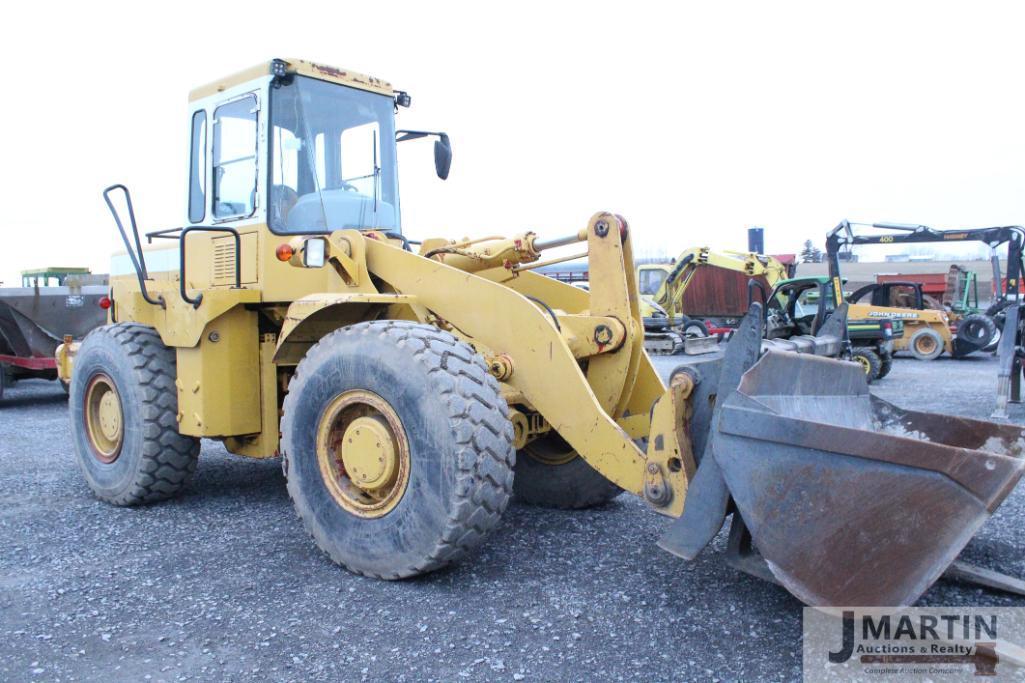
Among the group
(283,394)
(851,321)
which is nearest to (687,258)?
(851,321)

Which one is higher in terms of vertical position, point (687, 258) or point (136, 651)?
point (687, 258)

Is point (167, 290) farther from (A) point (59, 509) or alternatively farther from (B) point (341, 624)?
(B) point (341, 624)

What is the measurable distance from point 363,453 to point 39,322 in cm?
927

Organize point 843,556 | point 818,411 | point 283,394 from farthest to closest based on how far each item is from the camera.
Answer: point 283,394 → point 818,411 → point 843,556

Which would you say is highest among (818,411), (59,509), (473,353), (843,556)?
(473,353)

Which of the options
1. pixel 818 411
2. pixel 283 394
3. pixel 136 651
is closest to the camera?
pixel 136 651

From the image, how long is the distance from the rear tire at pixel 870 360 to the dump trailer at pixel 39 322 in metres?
11.4

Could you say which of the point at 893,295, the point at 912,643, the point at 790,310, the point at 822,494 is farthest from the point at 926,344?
the point at 822,494

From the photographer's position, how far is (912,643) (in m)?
3.04

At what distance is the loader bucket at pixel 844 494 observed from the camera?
262 cm

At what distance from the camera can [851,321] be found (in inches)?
559

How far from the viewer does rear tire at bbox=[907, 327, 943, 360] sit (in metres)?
17.1

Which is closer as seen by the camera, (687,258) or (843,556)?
(843,556)

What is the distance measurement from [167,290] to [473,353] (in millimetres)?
2480
